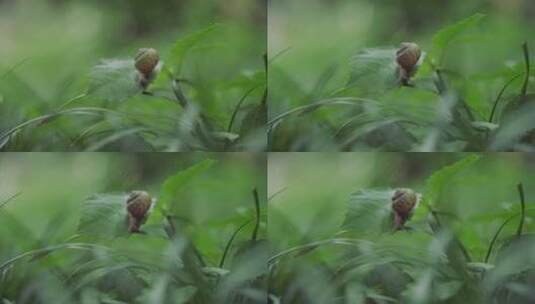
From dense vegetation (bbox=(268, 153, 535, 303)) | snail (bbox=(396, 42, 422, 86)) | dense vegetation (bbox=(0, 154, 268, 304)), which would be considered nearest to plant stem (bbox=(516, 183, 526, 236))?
Result: dense vegetation (bbox=(268, 153, 535, 303))

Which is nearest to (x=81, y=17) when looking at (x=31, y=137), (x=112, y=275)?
(x=31, y=137)

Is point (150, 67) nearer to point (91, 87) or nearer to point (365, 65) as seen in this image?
point (91, 87)

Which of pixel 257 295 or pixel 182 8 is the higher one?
pixel 182 8

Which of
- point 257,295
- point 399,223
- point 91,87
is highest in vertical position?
point 91,87

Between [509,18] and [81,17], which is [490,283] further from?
[81,17]

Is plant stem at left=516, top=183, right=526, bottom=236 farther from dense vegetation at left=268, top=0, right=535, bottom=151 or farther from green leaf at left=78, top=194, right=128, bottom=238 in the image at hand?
green leaf at left=78, top=194, right=128, bottom=238

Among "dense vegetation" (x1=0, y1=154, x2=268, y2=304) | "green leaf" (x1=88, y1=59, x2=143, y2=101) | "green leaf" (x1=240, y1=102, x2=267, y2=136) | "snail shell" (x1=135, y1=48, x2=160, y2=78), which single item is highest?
"snail shell" (x1=135, y1=48, x2=160, y2=78)
